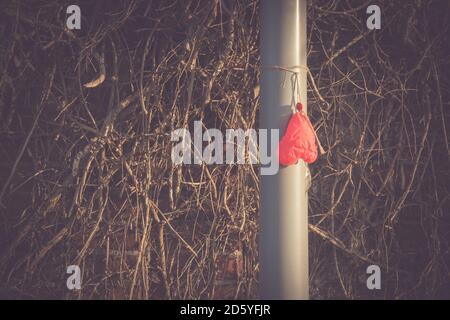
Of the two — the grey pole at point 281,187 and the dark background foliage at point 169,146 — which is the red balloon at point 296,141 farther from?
the dark background foliage at point 169,146

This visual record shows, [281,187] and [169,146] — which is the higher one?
[169,146]

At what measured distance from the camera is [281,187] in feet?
9.57

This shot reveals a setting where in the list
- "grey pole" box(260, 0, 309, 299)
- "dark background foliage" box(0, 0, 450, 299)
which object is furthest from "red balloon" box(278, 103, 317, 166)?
"dark background foliage" box(0, 0, 450, 299)

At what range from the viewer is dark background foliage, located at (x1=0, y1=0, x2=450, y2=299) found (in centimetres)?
446

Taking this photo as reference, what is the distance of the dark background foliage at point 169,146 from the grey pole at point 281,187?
1600 millimetres

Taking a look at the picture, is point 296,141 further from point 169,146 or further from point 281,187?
point 169,146

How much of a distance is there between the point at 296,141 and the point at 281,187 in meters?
0.21

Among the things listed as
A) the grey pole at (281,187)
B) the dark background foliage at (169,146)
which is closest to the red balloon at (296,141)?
the grey pole at (281,187)

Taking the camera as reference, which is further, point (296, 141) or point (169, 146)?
point (169, 146)

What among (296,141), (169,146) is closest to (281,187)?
(296,141)

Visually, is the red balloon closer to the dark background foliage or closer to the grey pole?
the grey pole

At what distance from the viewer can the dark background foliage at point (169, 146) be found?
4457mm

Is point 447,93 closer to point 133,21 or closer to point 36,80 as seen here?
point 133,21
